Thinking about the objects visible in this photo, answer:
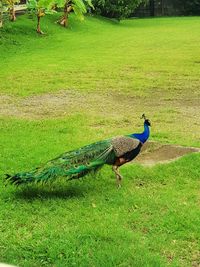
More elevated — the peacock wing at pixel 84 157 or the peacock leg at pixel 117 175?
the peacock wing at pixel 84 157

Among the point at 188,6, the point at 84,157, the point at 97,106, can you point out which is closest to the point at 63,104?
the point at 97,106

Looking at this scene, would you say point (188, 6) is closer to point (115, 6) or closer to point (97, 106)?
point (115, 6)

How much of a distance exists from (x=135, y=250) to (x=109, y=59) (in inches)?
470

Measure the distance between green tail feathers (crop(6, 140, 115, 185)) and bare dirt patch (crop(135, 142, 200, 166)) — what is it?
3.95 ft

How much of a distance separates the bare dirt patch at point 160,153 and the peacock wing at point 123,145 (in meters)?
0.99

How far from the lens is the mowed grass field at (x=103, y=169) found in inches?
169

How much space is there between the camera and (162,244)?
4344mm

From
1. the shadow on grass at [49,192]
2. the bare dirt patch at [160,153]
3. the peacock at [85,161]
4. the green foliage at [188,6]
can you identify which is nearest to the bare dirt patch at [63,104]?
the bare dirt patch at [160,153]

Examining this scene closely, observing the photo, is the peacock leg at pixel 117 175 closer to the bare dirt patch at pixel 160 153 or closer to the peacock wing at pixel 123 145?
the peacock wing at pixel 123 145

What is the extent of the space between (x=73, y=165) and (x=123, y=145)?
56cm

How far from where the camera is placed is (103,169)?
6059 millimetres

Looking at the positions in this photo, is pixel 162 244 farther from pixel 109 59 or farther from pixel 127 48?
pixel 127 48

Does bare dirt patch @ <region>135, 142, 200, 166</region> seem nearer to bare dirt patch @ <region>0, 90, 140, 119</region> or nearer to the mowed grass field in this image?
the mowed grass field

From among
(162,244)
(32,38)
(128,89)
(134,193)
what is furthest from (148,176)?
(32,38)
